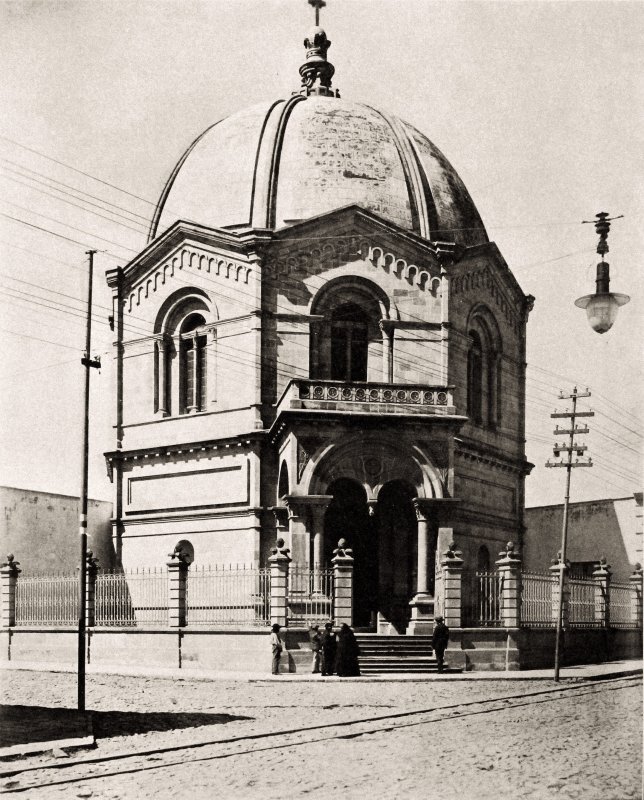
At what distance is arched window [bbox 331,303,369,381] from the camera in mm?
32062

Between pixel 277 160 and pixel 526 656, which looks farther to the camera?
pixel 277 160

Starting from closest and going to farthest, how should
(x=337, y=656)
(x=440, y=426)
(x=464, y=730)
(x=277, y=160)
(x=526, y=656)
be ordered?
(x=464, y=730)
(x=337, y=656)
(x=526, y=656)
(x=440, y=426)
(x=277, y=160)

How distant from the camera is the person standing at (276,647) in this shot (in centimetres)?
2455

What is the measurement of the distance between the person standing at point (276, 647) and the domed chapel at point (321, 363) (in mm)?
2774

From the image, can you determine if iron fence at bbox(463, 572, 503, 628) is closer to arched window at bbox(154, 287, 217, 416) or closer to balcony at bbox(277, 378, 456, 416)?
balcony at bbox(277, 378, 456, 416)

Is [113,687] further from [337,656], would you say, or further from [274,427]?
[274,427]

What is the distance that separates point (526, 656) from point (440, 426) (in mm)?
5945

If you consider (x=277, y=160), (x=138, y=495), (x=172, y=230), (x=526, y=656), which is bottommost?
(x=526, y=656)

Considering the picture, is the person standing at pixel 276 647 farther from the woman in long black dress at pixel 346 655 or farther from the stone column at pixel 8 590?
the stone column at pixel 8 590

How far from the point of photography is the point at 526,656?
26.5 metres

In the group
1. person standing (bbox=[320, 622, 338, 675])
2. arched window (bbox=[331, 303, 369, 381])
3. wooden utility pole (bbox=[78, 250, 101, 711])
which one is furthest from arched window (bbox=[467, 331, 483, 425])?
wooden utility pole (bbox=[78, 250, 101, 711])

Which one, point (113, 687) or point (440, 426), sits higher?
point (440, 426)

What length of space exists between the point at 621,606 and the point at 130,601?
14.0 metres

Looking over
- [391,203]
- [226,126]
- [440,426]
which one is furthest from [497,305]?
[226,126]
